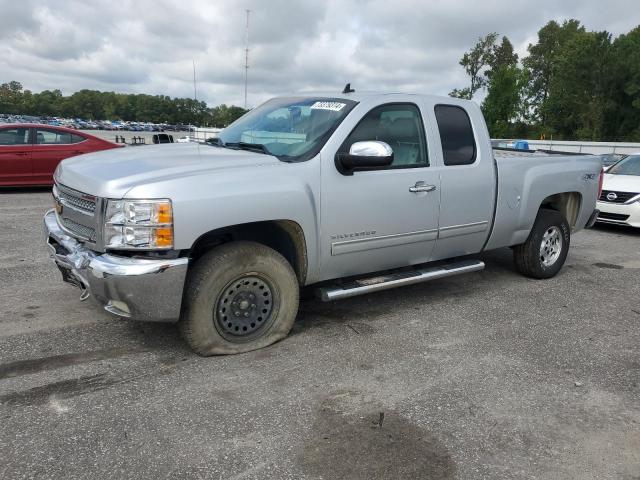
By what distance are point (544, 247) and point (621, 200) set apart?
4.37 m

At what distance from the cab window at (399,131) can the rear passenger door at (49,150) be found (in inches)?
355

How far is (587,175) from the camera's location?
6.25 m

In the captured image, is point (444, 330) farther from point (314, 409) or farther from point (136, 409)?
point (136, 409)

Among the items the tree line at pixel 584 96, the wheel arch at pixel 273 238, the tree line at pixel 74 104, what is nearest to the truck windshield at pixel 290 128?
the wheel arch at pixel 273 238

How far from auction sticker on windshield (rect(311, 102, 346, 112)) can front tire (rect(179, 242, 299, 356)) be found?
51.9 inches

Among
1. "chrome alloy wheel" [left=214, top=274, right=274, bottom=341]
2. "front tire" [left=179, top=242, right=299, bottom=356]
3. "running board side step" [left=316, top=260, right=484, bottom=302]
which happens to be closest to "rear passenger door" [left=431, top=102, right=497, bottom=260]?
"running board side step" [left=316, top=260, right=484, bottom=302]

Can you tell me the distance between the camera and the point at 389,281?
176 inches

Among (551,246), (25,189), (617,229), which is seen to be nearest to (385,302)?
(551,246)

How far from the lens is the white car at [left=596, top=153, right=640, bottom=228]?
362 inches

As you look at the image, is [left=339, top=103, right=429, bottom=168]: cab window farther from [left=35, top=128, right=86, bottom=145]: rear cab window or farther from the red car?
[left=35, top=128, right=86, bottom=145]: rear cab window

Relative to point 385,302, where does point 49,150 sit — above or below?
above

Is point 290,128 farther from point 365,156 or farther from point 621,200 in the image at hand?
point 621,200

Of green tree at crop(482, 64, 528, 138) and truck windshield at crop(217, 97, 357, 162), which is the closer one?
truck windshield at crop(217, 97, 357, 162)

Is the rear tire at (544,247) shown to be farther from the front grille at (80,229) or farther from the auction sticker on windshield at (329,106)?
the front grille at (80,229)
